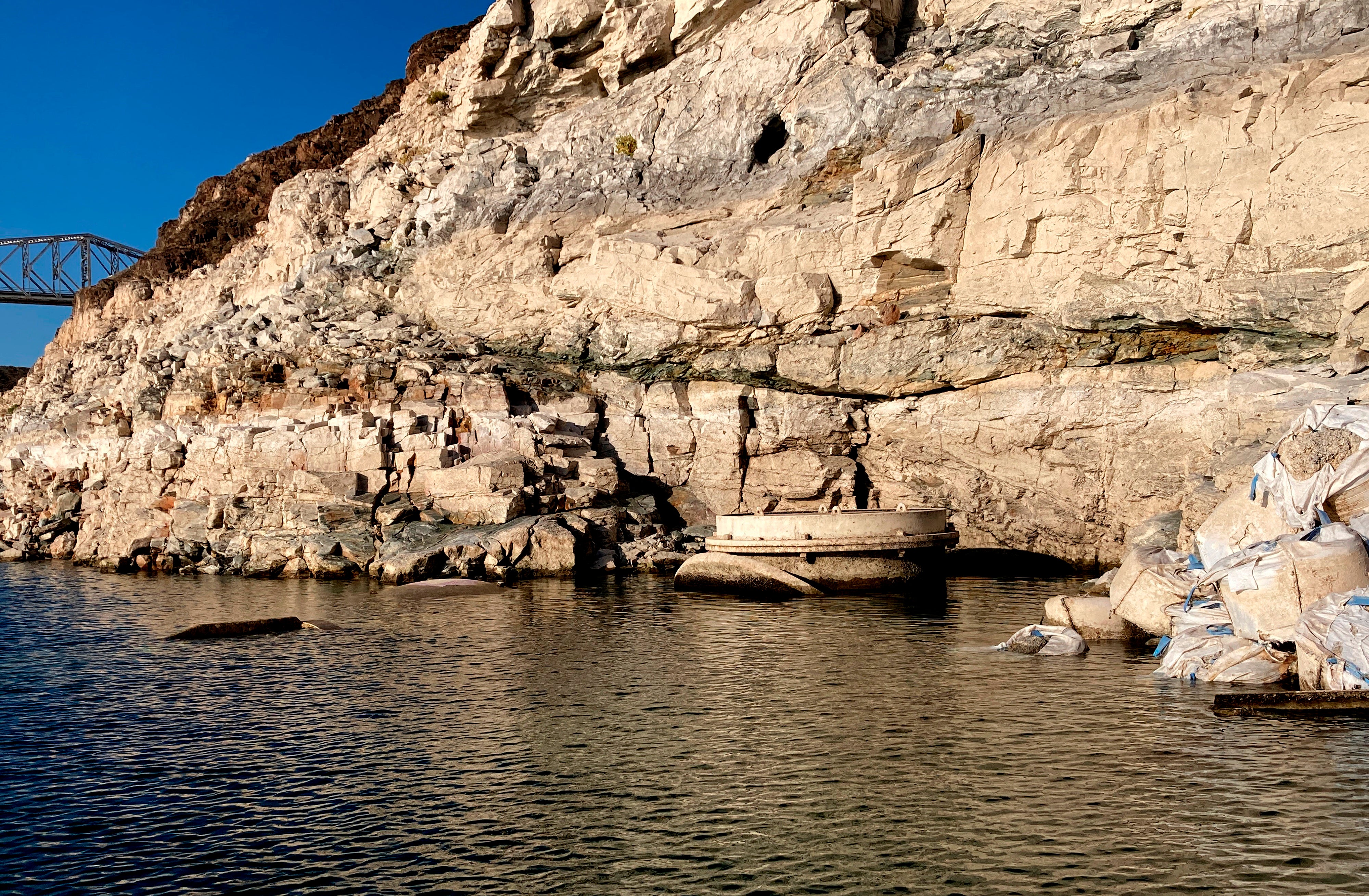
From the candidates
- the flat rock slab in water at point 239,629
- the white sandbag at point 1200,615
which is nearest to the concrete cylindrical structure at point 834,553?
the flat rock slab in water at point 239,629

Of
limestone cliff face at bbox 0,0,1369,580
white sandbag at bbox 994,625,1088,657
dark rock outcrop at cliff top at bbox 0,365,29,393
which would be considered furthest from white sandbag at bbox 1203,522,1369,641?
dark rock outcrop at cliff top at bbox 0,365,29,393

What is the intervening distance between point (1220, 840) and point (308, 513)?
2926 cm

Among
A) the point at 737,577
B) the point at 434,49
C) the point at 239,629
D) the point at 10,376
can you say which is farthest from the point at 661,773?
the point at 10,376

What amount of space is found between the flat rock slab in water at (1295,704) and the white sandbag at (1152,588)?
3660 mm

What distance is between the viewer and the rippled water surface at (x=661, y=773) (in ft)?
26.8

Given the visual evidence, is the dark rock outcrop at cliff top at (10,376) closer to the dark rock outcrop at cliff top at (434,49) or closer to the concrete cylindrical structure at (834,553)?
the dark rock outcrop at cliff top at (434,49)

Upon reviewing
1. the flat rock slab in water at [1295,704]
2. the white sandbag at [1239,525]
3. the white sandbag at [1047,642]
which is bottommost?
the flat rock slab in water at [1295,704]

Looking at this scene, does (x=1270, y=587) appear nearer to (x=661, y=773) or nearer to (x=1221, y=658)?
(x=1221, y=658)

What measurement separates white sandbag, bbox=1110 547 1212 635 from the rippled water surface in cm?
66

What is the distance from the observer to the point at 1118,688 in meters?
13.7

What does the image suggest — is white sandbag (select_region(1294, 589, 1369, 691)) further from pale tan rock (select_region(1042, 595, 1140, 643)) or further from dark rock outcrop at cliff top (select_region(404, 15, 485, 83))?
dark rock outcrop at cliff top (select_region(404, 15, 485, 83))

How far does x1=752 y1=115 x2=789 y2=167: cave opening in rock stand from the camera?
36094 millimetres

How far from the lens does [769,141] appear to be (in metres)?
36.4

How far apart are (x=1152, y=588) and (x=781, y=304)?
18.0 m
